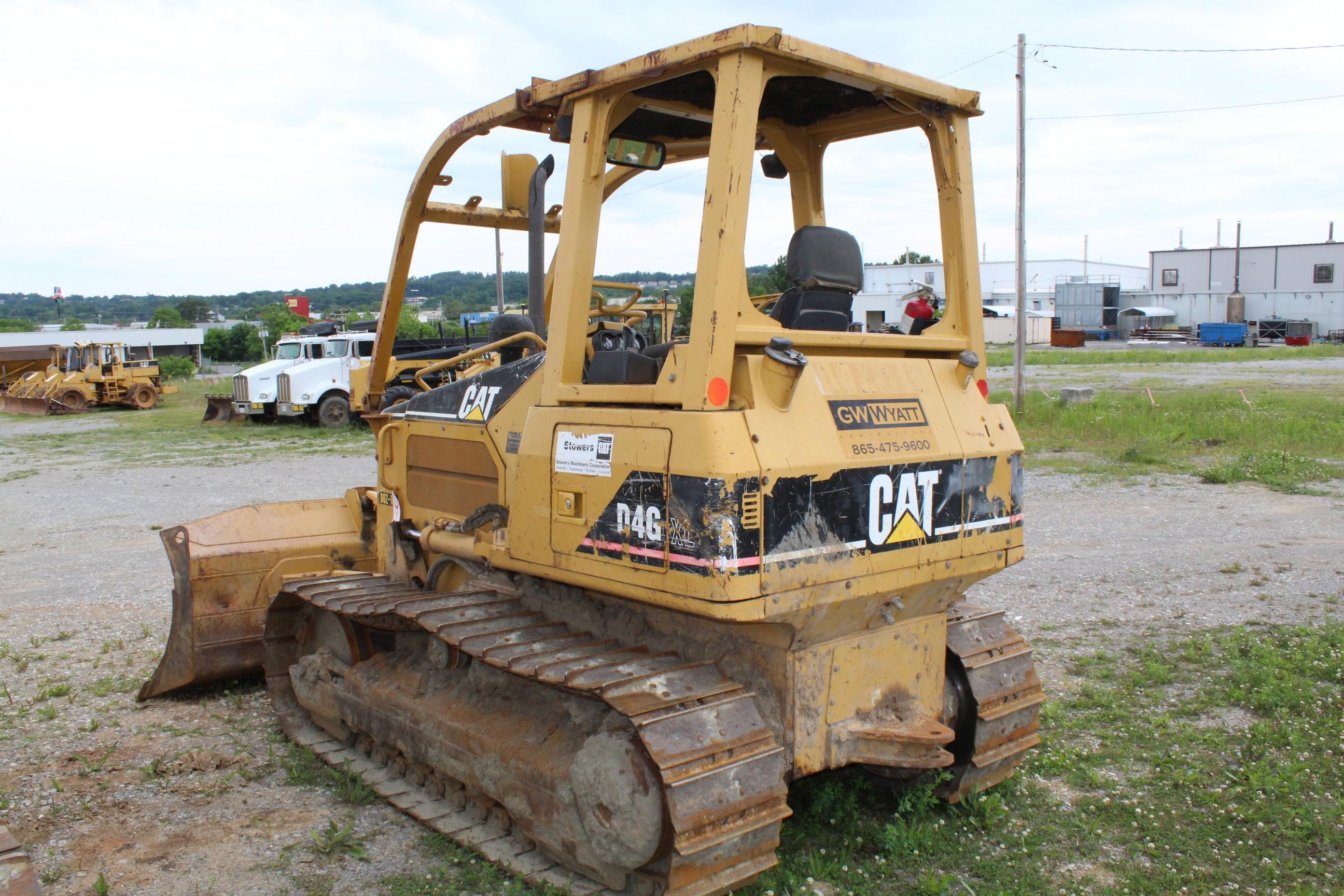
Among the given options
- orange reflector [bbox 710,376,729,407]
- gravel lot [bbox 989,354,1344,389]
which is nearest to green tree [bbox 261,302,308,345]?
gravel lot [bbox 989,354,1344,389]

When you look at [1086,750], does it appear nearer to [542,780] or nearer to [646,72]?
[542,780]

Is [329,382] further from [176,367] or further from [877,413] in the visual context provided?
[176,367]

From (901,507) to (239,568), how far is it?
4.04m

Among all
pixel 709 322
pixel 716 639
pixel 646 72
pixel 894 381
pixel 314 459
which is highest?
pixel 646 72

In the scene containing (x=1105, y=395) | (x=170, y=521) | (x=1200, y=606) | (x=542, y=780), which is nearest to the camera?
(x=542, y=780)

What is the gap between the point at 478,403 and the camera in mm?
4871

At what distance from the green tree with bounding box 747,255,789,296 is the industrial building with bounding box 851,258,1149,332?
1993 inches

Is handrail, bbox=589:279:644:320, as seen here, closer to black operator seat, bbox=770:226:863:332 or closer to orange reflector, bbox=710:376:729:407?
black operator seat, bbox=770:226:863:332

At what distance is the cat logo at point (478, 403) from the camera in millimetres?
4754

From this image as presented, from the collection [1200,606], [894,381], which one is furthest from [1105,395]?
[894,381]

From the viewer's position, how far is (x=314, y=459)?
57.8 feet

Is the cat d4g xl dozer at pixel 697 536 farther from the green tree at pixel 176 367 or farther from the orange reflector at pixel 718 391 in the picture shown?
the green tree at pixel 176 367

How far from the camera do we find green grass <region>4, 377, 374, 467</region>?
742 inches

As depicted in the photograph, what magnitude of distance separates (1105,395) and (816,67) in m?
20.2
